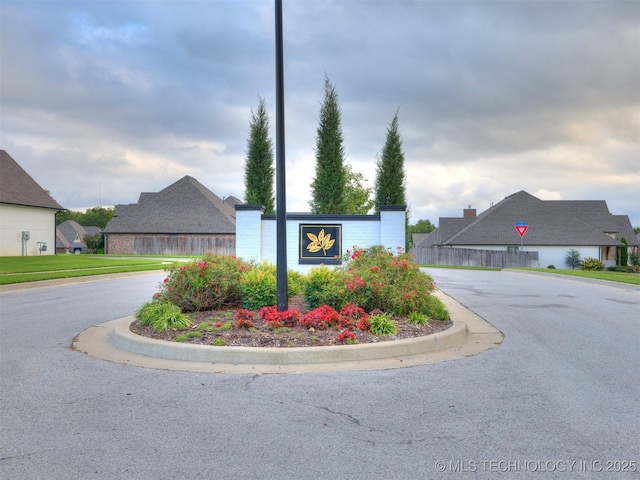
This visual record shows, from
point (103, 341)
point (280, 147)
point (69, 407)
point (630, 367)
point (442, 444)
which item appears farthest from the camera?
point (280, 147)

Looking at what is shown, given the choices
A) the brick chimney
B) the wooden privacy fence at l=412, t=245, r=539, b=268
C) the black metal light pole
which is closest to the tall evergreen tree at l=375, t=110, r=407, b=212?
the black metal light pole

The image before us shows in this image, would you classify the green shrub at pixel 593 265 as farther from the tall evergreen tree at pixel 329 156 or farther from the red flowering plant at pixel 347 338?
the red flowering plant at pixel 347 338

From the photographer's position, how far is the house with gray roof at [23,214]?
36875mm

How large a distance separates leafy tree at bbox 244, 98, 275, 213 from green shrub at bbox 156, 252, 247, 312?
8.94 metres

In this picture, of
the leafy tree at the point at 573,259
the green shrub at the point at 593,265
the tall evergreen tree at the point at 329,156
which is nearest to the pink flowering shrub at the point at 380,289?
the tall evergreen tree at the point at 329,156

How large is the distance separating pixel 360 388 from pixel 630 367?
375 cm

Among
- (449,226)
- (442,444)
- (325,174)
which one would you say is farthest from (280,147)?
(449,226)

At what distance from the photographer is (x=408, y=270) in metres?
9.20

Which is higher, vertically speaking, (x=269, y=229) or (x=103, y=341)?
(x=269, y=229)

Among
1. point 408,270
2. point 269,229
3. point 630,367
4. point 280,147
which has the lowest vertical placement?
point 630,367

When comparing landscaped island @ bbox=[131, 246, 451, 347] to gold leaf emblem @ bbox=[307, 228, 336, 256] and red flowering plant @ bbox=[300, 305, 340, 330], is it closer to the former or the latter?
red flowering plant @ bbox=[300, 305, 340, 330]

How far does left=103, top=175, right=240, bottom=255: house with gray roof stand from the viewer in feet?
170

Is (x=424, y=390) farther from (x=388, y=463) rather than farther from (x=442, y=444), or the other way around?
(x=388, y=463)

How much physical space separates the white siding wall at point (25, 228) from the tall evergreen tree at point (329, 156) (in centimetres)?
3034
